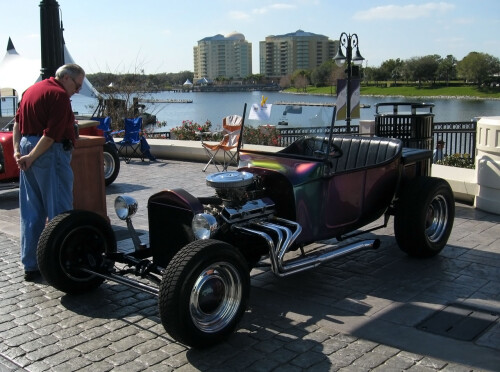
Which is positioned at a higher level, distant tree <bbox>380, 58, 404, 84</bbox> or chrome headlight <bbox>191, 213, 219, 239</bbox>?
distant tree <bbox>380, 58, 404, 84</bbox>

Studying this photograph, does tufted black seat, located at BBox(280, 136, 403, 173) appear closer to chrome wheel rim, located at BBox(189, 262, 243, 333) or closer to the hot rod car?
the hot rod car

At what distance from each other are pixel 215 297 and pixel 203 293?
0.38ft

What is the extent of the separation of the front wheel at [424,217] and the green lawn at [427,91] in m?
56.3

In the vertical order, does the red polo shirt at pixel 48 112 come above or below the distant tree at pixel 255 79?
below

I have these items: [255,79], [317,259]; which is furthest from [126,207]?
[255,79]

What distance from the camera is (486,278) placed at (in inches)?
198

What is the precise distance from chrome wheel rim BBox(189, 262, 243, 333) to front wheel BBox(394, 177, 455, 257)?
2.22m

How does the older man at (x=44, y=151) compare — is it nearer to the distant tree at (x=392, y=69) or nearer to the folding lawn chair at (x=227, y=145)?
the folding lawn chair at (x=227, y=145)

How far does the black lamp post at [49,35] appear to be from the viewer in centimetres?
656

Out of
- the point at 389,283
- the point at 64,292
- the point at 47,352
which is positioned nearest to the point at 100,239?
the point at 64,292

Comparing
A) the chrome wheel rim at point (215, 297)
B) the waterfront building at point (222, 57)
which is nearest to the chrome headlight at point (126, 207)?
the chrome wheel rim at point (215, 297)

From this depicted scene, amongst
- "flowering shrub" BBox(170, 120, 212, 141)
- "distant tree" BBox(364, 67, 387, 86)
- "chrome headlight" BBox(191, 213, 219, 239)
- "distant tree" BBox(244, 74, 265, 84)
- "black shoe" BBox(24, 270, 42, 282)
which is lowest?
"black shoe" BBox(24, 270, 42, 282)

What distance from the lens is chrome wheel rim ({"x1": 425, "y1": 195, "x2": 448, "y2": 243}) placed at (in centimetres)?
568

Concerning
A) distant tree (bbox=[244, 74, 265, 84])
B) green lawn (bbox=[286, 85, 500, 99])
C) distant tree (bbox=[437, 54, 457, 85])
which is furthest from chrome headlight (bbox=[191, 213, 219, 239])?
distant tree (bbox=[244, 74, 265, 84])
